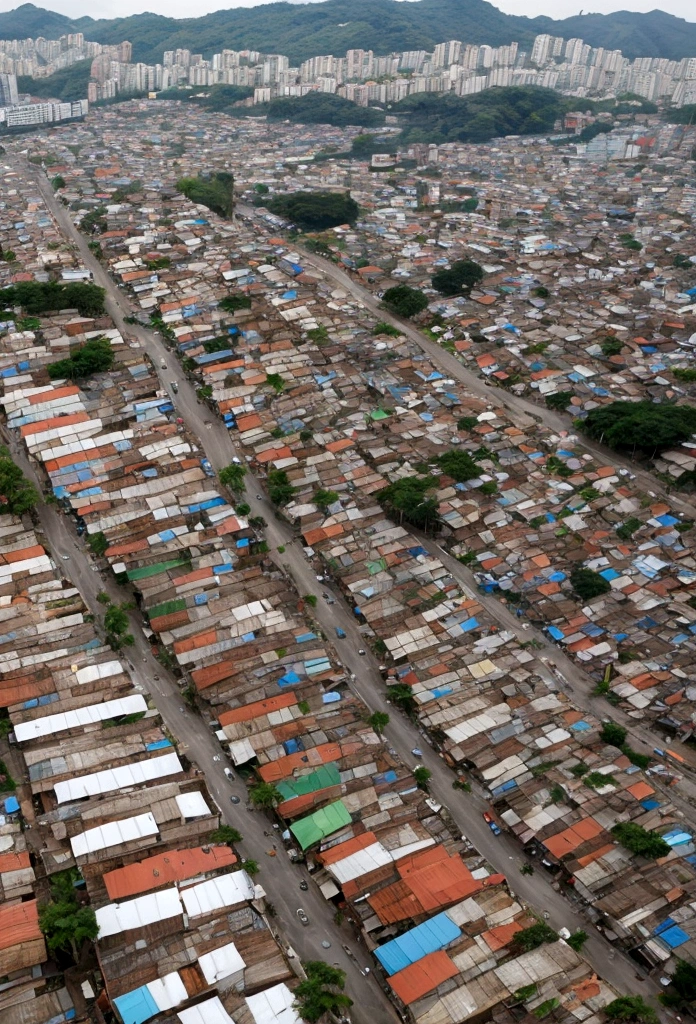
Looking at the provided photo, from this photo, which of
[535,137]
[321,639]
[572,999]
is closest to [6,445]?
[321,639]

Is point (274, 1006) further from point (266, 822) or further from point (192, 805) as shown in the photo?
point (192, 805)

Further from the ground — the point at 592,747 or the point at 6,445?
the point at 6,445

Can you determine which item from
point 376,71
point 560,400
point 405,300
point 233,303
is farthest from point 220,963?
point 376,71

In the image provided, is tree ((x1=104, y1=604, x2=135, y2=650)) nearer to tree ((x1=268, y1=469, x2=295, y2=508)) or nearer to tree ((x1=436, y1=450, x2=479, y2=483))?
tree ((x1=268, y1=469, x2=295, y2=508))

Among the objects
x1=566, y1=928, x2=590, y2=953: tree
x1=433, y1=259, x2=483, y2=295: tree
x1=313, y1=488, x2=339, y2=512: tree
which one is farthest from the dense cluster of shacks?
x1=433, y1=259, x2=483, y2=295: tree

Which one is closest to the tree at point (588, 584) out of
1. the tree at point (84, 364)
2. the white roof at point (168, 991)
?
the white roof at point (168, 991)

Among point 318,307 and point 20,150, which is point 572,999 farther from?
point 20,150
